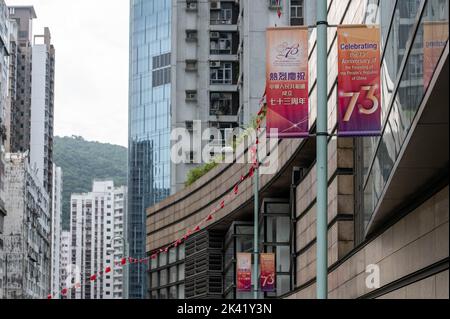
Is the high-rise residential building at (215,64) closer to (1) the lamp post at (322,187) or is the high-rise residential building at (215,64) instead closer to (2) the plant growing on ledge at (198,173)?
(2) the plant growing on ledge at (198,173)

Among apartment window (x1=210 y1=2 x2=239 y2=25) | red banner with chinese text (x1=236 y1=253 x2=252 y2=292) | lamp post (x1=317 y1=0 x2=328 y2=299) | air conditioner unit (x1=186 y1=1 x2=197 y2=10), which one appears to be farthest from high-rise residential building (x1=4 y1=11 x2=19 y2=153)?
lamp post (x1=317 y1=0 x2=328 y2=299)

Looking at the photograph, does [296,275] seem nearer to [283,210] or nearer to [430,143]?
[283,210]

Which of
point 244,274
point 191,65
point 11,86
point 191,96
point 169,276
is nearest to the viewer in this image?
point 244,274

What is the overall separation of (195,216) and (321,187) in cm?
4597

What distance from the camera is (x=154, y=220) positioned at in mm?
72875

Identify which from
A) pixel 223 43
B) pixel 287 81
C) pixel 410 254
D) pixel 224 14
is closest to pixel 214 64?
pixel 223 43

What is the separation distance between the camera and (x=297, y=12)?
223 ft

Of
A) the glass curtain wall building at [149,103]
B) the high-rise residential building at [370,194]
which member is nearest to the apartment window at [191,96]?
the high-rise residential building at [370,194]

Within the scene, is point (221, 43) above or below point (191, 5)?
below

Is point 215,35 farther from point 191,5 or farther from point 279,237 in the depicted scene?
point 279,237

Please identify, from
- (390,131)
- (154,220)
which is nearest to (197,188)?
(154,220)

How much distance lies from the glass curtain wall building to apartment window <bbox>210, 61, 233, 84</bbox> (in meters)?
74.5

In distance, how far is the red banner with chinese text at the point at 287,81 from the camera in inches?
717

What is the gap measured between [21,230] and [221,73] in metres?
68.7
